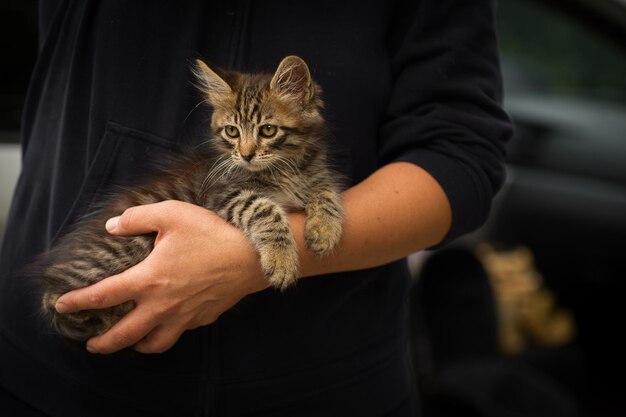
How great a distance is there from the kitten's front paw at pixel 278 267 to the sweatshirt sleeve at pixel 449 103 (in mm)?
288

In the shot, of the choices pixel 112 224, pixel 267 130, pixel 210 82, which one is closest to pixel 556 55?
pixel 267 130

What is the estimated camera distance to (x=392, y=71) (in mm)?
1298

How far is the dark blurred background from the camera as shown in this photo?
2.97 metres

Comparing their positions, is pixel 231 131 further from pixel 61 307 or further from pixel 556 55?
pixel 556 55

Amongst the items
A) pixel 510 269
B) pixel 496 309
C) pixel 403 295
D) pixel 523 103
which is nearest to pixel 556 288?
pixel 510 269

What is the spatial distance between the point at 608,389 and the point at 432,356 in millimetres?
1076

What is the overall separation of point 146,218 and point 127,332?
18 centimetres

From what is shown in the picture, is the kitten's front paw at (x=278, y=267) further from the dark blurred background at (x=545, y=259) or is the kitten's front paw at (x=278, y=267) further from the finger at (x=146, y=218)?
the dark blurred background at (x=545, y=259)

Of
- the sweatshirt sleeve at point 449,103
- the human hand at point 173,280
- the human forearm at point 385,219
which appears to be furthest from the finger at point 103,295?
the sweatshirt sleeve at point 449,103

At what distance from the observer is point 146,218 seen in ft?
3.58

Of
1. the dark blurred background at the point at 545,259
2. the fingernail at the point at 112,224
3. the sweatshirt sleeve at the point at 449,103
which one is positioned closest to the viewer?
the fingernail at the point at 112,224

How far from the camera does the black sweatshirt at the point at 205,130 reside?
1.18 metres

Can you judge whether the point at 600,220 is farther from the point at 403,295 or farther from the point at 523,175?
the point at 403,295

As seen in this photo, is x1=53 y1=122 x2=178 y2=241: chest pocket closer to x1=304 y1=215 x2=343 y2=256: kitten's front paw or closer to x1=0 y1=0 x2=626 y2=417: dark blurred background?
x1=304 y1=215 x2=343 y2=256: kitten's front paw
